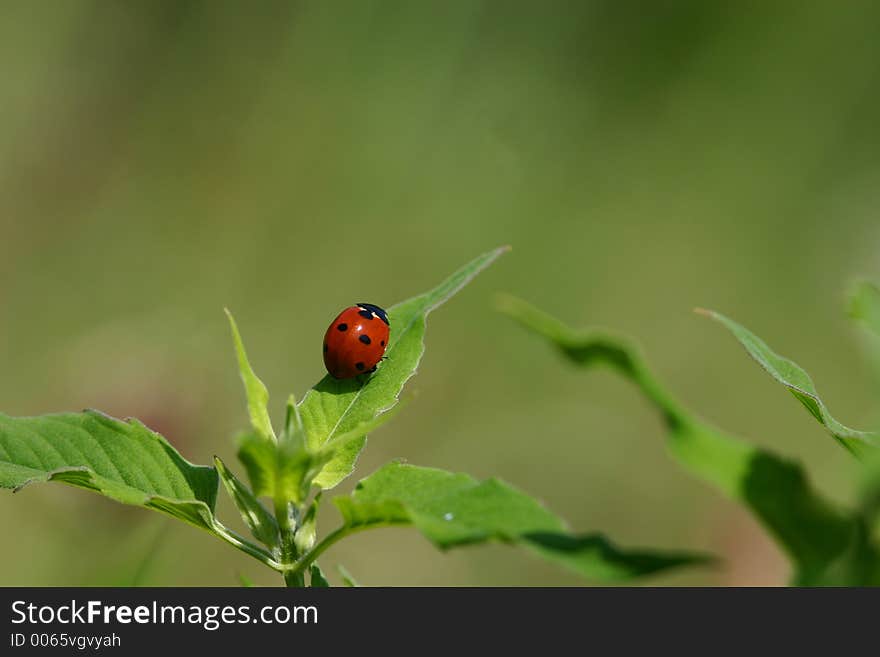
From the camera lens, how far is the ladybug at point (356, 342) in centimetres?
204

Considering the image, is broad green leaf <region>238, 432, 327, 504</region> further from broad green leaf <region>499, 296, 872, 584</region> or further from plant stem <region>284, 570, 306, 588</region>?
broad green leaf <region>499, 296, 872, 584</region>

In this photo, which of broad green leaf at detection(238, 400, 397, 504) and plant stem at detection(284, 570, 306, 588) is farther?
plant stem at detection(284, 570, 306, 588)

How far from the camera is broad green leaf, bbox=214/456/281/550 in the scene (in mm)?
1396

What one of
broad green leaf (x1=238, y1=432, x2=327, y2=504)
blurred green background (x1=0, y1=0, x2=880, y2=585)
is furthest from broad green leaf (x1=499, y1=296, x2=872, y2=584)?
blurred green background (x1=0, y1=0, x2=880, y2=585)

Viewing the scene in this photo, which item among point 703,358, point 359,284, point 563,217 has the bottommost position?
point 703,358

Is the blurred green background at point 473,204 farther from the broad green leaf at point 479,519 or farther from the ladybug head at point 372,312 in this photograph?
the broad green leaf at point 479,519

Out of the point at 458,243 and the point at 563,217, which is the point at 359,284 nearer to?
the point at 458,243

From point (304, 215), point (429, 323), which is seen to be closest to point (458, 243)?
point (429, 323)

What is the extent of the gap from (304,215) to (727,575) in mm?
4014

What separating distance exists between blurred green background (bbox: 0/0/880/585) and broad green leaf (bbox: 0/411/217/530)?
3507mm

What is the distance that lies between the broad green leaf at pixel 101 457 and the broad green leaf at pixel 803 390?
85 centimetres

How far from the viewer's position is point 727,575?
3.68 metres

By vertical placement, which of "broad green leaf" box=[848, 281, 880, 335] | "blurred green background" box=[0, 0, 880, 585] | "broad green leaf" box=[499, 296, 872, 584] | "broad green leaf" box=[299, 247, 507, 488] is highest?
"blurred green background" box=[0, 0, 880, 585]

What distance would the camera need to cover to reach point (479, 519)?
1.13m
